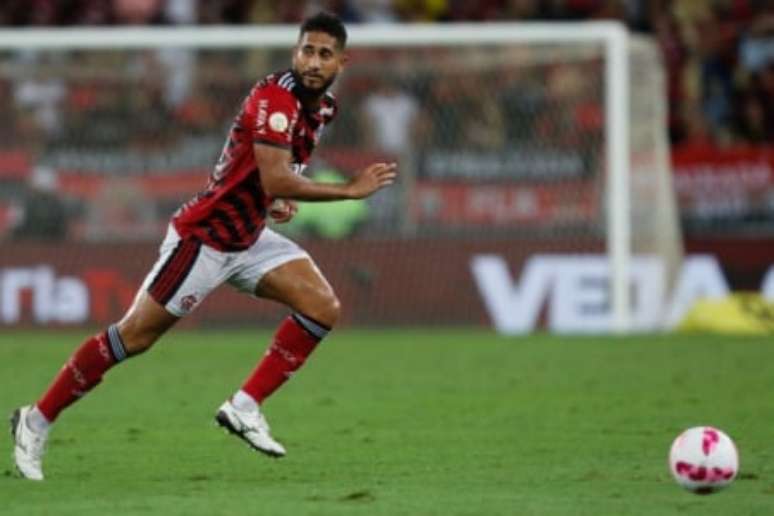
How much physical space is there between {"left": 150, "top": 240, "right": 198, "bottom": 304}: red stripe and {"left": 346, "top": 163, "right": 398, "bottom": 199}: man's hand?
94 cm

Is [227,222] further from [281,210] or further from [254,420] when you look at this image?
[254,420]

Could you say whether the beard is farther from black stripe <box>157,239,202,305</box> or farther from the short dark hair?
black stripe <box>157,239,202,305</box>

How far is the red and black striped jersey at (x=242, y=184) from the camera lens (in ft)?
31.4

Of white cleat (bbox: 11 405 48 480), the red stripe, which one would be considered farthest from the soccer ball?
white cleat (bbox: 11 405 48 480)

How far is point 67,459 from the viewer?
1005 centimetres

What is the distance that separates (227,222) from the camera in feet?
32.0

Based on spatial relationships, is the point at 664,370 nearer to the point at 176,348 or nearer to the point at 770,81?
the point at 176,348

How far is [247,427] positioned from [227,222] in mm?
1008

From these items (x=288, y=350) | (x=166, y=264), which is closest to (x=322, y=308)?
(x=288, y=350)

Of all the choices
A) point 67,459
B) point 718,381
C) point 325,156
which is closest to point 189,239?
point 67,459

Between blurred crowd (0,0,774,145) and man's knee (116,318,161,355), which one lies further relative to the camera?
blurred crowd (0,0,774,145)

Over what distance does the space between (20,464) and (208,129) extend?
34.6 feet

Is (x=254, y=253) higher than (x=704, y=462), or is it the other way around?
(x=254, y=253)

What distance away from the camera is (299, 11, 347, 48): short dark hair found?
9656 mm
